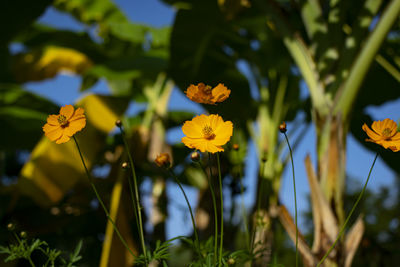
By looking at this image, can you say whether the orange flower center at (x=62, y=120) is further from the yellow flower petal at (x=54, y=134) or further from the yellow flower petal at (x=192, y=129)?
the yellow flower petal at (x=192, y=129)

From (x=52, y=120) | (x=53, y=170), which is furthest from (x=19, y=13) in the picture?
(x=52, y=120)

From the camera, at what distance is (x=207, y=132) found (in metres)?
0.44

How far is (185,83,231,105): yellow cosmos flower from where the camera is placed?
0.45 meters

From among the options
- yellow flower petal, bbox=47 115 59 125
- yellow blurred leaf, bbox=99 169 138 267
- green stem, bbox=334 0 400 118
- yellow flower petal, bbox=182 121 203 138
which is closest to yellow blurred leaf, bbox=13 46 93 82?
yellow blurred leaf, bbox=99 169 138 267

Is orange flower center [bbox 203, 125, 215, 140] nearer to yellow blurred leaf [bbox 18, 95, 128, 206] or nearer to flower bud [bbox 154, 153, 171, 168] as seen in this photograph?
flower bud [bbox 154, 153, 171, 168]

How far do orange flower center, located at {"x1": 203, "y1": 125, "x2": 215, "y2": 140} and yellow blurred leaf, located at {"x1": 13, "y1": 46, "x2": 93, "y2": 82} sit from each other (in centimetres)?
260

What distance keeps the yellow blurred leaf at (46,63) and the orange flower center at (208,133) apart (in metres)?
2.60

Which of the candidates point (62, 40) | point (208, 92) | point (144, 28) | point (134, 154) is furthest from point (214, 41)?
point (208, 92)

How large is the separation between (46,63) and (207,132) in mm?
2696

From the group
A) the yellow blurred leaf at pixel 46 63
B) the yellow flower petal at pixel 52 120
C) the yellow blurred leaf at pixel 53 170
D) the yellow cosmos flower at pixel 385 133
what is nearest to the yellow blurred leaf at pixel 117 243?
the yellow blurred leaf at pixel 53 170

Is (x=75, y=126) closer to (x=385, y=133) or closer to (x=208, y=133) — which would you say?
(x=208, y=133)

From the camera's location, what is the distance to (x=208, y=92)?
0.46m

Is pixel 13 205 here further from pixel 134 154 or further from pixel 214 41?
pixel 214 41

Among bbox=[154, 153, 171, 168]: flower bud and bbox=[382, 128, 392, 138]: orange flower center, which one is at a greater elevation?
bbox=[382, 128, 392, 138]: orange flower center
